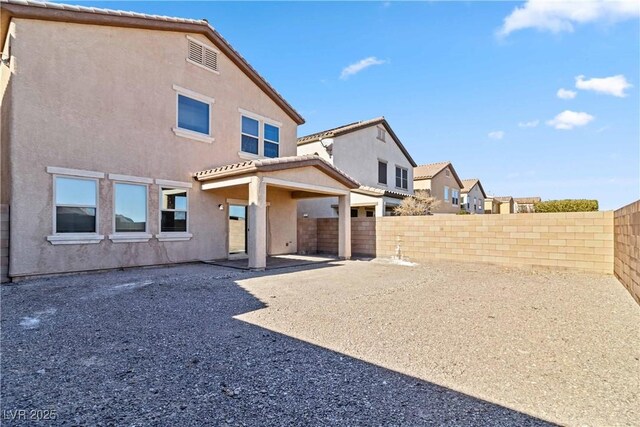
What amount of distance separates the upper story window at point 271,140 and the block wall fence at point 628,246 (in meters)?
12.7

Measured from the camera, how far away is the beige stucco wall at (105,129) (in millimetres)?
8719

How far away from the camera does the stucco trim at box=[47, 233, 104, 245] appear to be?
9039mm

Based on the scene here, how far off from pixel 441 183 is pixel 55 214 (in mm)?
30243

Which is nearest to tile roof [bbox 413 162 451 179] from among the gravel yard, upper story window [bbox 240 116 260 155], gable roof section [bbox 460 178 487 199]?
gable roof section [bbox 460 178 487 199]

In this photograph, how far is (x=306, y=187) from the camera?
40.8 ft

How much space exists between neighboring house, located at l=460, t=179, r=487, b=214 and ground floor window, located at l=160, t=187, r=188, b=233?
33984mm

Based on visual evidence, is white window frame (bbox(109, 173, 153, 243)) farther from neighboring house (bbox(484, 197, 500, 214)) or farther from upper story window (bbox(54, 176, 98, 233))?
neighboring house (bbox(484, 197, 500, 214))

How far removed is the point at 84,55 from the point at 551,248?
1609 centimetres

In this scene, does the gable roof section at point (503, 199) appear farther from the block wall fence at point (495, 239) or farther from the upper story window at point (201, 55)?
the upper story window at point (201, 55)

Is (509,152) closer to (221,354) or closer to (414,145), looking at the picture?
(414,145)

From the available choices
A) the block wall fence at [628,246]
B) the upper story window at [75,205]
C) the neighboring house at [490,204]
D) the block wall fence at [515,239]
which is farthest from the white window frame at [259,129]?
the neighboring house at [490,204]

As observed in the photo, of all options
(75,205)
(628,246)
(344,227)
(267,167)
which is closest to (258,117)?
(267,167)

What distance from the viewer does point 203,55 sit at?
1295 centimetres

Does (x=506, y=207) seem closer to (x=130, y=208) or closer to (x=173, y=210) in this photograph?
(x=173, y=210)
